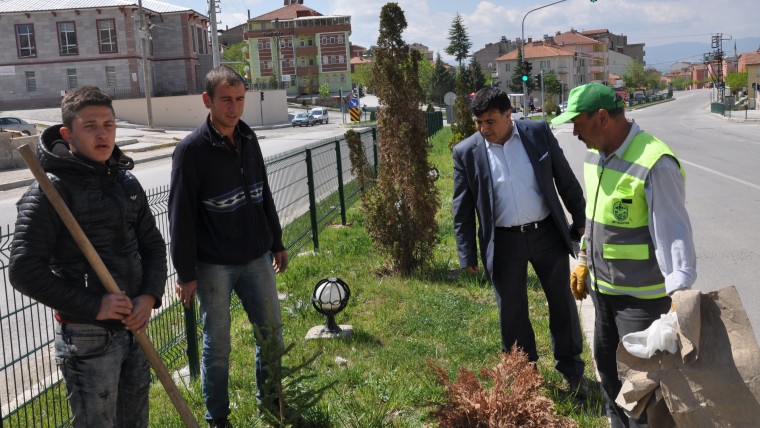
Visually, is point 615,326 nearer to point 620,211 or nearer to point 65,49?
point 620,211

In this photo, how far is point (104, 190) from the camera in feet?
10.5

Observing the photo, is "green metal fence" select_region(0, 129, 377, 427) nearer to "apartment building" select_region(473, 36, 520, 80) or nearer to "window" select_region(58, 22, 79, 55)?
"window" select_region(58, 22, 79, 55)

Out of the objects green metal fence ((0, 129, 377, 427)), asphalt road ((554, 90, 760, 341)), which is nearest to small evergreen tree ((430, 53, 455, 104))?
asphalt road ((554, 90, 760, 341))

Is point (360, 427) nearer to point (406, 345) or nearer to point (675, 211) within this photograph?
point (406, 345)

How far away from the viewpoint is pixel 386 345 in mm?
5816

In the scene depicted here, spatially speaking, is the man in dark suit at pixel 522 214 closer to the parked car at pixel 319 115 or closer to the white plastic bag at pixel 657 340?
the white plastic bag at pixel 657 340

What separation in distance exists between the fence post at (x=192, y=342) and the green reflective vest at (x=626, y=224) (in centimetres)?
284

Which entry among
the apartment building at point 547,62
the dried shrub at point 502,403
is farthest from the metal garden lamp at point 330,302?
the apartment building at point 547,62

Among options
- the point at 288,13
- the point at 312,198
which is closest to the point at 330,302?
the point at 312,198

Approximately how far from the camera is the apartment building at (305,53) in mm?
106500

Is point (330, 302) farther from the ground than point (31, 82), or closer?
closer

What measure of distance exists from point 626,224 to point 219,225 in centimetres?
210

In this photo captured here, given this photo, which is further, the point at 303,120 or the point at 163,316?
the point at 303,120

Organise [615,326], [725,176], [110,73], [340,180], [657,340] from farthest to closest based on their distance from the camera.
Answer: [110,73] → [725,176] → [340,180] → [615,326] → [657,340]
